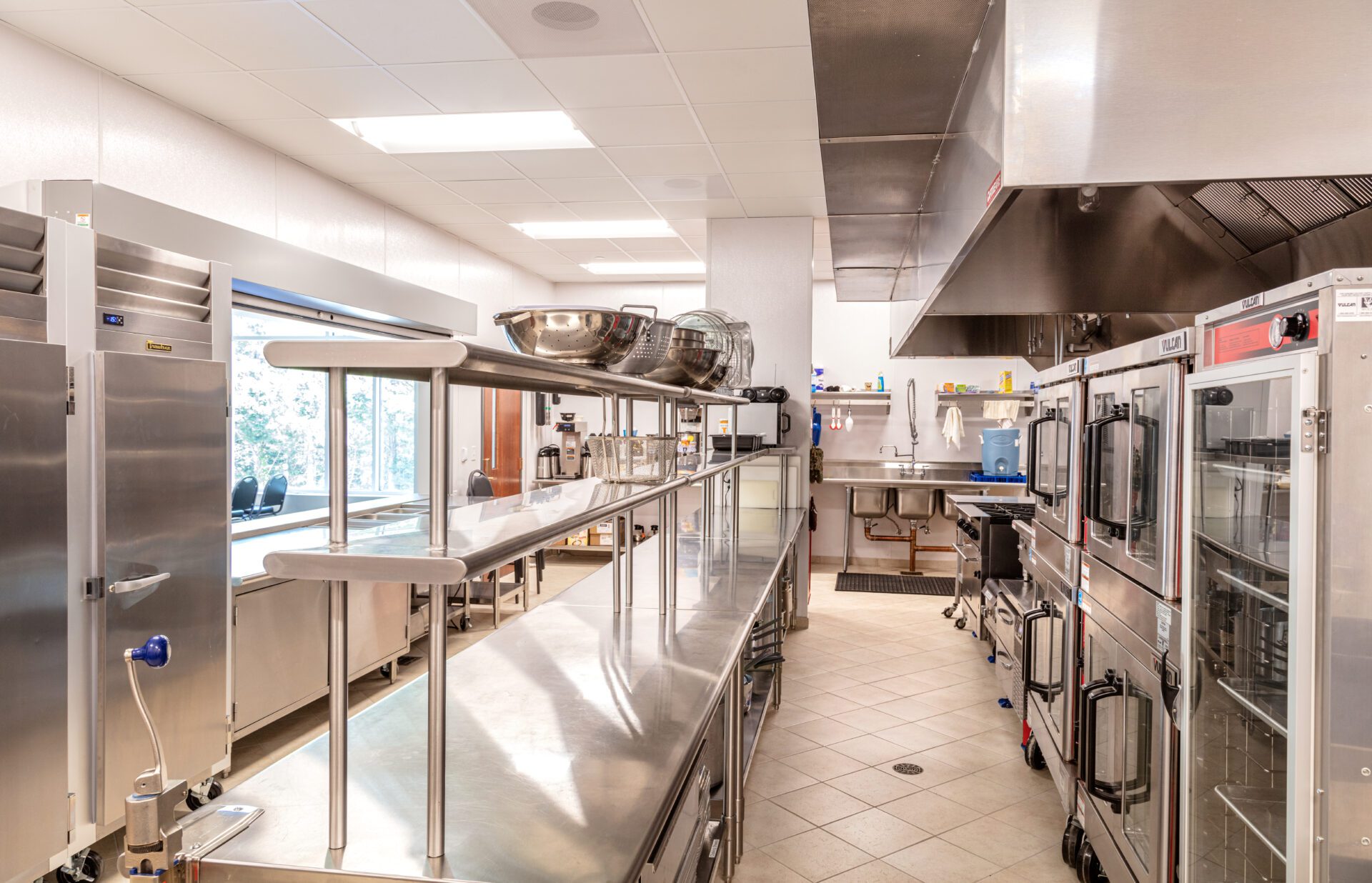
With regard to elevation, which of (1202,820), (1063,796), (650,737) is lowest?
(1063,796)

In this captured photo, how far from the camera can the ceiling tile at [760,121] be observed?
3.92 metres

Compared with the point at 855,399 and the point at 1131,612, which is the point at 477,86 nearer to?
the point at 1131,612

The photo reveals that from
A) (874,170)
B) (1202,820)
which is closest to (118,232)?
(874,170)

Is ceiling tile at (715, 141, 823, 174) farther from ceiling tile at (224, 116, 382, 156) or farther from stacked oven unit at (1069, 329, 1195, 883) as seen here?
stacked oven unit at (1069, 329, 1195, 883)

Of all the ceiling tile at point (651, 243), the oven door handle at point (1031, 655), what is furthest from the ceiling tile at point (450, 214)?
the oven door handle at point (1031, 655)

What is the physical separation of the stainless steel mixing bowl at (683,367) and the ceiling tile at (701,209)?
2943 millimetres

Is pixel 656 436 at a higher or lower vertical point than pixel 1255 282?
lower

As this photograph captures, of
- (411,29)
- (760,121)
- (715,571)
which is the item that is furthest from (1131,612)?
(411,29)

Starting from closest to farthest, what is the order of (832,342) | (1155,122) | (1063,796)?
(1155,122) < (1063,796) < (832,342)

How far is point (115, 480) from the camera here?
2.82 m

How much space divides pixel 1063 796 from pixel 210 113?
4712 mm

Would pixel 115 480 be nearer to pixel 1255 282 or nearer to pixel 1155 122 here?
pixel 1155 122

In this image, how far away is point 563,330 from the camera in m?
1.71

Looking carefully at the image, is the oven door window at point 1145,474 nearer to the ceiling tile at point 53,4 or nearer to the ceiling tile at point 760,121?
the ceiling tile at point 760,121
